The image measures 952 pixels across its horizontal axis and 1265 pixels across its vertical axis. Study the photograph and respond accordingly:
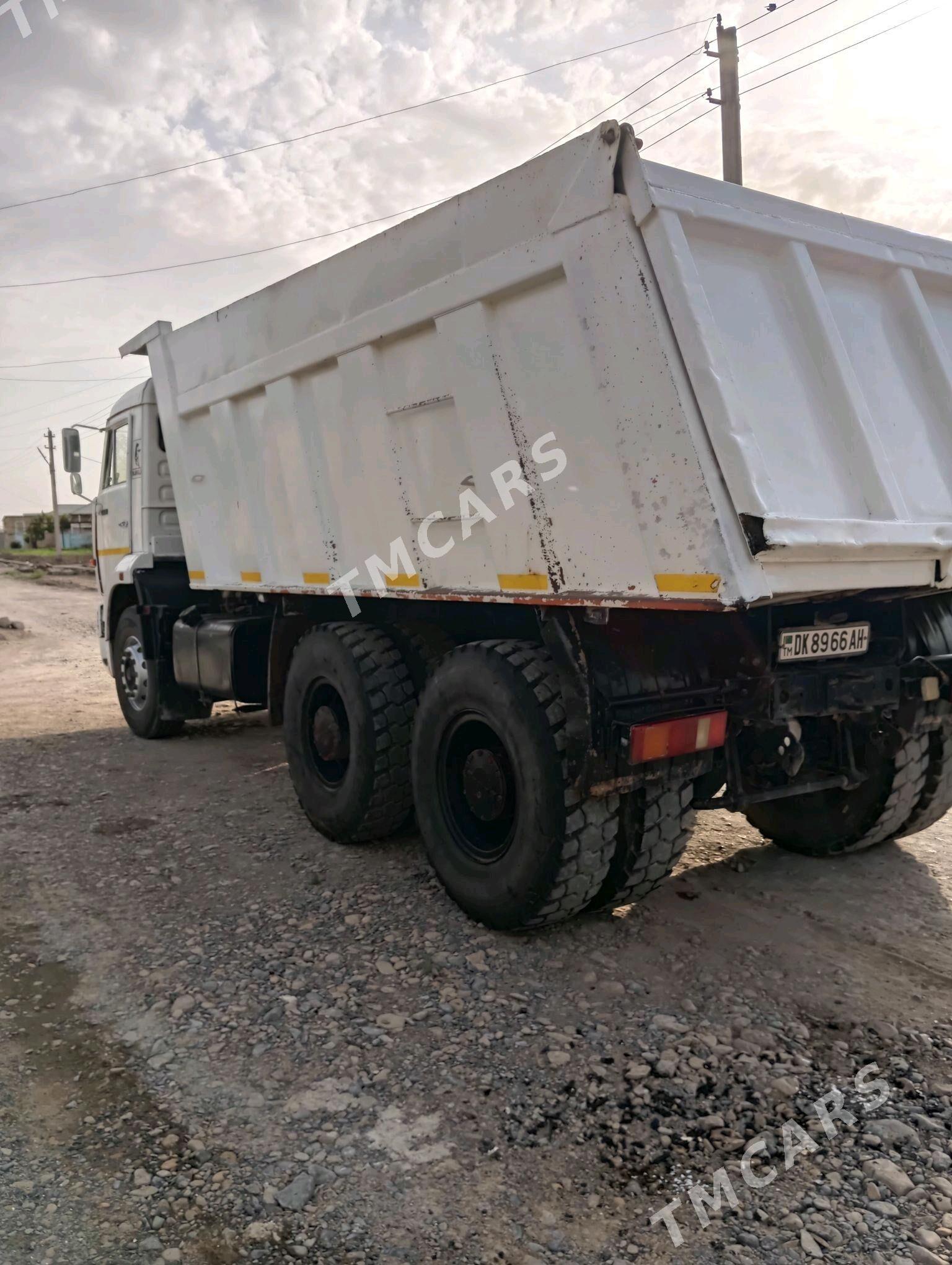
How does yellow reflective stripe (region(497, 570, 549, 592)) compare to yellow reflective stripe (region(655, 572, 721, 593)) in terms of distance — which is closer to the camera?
yellow reflective stripe (region(655, 572, 721, 593))

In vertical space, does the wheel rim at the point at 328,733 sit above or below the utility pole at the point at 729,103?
below

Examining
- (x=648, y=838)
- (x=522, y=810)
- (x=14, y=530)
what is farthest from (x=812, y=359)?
(x=14, y=530)

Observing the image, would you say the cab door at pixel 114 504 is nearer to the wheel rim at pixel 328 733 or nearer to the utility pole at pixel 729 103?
the wheel rim at pixel 328 733

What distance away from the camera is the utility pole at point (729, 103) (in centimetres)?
1252

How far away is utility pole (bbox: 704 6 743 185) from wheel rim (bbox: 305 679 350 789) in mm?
10445

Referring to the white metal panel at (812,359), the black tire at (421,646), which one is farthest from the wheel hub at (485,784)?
the white metal panel at (812,359)

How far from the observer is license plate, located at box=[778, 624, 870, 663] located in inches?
146

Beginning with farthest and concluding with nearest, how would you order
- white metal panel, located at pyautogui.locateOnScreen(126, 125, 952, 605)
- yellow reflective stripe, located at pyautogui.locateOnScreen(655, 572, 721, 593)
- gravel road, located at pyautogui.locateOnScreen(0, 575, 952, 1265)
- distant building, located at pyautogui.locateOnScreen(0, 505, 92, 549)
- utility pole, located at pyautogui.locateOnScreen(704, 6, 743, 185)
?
distant building, located at pyautogui.locateOnScreen(0, 505, 92, 549), utility pole, located at pyautogui.locateOnScreen(704, 6, 743, 185), white metal panel, located at pyautogui.locateOnScreen(126, 125, 952, 605), yellow reflective stripe, located at pyautogui.locateOnScreen(655, 572, 721, 593), gravel road, located at pyautogui.locateOnScreen(0, 575, 952, 1265)

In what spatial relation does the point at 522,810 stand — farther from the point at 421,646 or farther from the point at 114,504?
the point at 114,504

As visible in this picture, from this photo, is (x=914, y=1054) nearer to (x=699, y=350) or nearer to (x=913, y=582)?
(x=913, y=582)

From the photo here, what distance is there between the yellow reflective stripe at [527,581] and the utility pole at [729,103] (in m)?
10.8

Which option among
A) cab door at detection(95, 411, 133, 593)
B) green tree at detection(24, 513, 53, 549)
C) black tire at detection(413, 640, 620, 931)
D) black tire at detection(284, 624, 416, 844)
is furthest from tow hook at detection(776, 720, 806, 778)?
green tree at detection(24, 513, 53, 549)

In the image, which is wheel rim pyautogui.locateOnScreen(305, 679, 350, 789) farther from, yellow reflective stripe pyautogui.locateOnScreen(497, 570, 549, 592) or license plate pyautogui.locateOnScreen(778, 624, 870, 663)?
license plate pyautogui.locateOnScreen(778, 624, 870, 663)

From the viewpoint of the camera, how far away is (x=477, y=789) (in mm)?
4156
